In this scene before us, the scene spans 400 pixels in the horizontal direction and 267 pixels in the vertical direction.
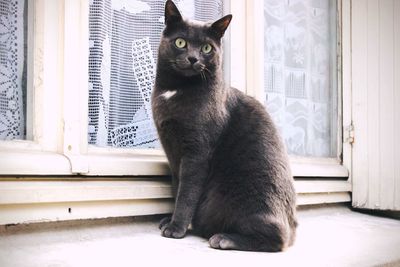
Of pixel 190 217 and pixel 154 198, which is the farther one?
pixel 154 198

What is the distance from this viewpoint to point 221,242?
1303mm

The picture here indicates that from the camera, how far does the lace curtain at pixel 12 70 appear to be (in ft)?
4.35

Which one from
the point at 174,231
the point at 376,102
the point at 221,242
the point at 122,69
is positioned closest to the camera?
the point at 221,242

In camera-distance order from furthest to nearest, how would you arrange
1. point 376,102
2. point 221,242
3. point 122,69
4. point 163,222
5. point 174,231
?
1. point 376,102
2. point 122,69
3. point 163,222
4. point 174,231
5. point 221,242

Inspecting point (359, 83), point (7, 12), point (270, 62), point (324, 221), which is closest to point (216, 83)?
point (7, 12)

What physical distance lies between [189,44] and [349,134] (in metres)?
1.27

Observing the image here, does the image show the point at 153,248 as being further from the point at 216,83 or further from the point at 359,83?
the point at 359,83

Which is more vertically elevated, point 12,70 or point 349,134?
point 12,70

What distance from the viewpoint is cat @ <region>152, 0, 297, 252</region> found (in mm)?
1400

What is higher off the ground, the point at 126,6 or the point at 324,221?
the point at 126,6

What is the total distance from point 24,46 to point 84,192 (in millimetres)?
475

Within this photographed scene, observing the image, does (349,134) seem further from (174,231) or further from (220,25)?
(174,231)

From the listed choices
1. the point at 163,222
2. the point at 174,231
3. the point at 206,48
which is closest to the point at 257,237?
the point at 174,231

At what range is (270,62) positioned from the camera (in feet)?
7.22
